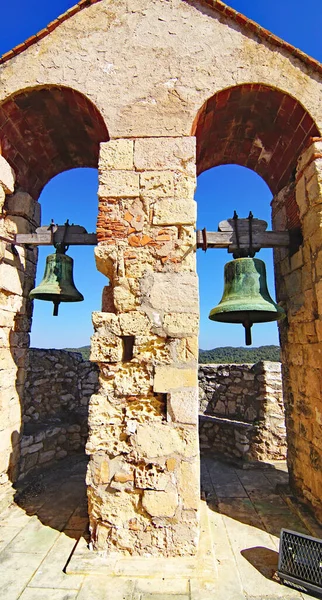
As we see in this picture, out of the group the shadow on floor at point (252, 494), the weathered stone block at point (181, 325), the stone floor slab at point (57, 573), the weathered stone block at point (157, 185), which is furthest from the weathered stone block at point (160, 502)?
the weathered stone block at point (157, 185)

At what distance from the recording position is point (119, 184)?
317cm

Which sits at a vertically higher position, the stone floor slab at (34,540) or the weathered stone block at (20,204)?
the weathered stone block at (20,204)

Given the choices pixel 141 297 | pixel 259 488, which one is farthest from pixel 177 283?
pixel 259 488

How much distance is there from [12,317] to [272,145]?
3813 millimetres

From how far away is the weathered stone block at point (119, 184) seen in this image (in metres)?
3.14

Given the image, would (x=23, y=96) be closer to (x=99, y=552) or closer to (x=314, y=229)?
(x=314, y=229)

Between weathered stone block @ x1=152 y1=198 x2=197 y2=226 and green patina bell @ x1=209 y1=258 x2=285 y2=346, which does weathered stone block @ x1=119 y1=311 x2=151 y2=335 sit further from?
weathered stone block @ x1=152 y1=198 x2=197 y2=226

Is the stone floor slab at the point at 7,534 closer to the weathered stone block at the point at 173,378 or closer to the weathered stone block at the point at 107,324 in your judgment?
the weathered stone block at the point at 173,378

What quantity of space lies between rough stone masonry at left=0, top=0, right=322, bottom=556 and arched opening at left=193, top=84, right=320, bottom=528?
2 centimetres

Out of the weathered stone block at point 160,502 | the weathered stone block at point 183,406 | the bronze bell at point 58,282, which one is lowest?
the weathered stone block at point 160,502

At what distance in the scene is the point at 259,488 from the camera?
4.14 m

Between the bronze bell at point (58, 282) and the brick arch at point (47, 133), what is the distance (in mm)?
1289

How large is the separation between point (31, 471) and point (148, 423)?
257 centimetres

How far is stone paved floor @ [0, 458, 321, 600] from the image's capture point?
2297mm
